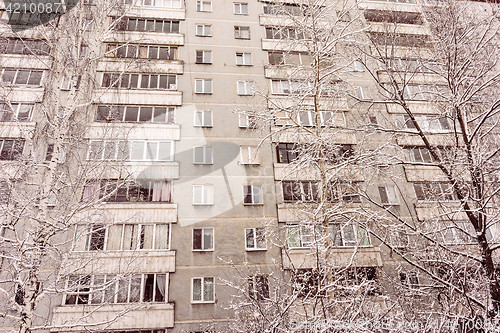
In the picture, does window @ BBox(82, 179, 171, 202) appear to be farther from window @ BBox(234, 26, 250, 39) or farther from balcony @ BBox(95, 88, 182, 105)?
window @ BBox(234, 26, 250, 39)

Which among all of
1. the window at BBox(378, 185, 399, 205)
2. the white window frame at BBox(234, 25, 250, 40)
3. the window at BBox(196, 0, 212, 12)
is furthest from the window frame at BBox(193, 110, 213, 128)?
the window at BBox(378, 185, 399, 205)

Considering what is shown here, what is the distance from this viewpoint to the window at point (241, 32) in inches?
864

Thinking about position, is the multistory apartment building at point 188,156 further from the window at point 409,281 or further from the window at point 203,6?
the window at point 409,281

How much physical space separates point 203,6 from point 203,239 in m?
18.5

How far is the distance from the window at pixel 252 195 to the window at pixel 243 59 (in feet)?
31.6

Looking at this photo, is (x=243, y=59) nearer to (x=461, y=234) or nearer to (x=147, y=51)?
(x=147, y=51)

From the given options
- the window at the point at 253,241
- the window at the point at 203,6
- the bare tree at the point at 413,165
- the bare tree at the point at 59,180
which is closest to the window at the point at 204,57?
the window at the point at 203,6

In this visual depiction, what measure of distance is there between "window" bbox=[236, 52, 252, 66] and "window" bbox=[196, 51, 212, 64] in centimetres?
213

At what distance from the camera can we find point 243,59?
21266 millimetres

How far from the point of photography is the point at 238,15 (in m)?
22.6

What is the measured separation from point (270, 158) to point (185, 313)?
1044cm

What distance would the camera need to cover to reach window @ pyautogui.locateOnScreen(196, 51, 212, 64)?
2078 centimetres

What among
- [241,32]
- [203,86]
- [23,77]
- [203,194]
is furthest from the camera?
[241,32]

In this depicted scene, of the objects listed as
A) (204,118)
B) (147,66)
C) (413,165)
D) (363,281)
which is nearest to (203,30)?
(147,66)
